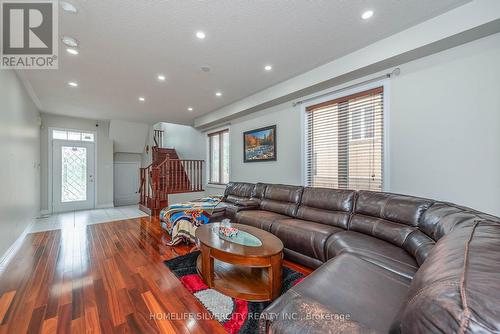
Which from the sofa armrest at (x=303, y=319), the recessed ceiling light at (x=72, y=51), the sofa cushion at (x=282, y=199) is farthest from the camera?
the sofa cushion at (x=282, y=199)

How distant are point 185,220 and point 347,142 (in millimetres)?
2926

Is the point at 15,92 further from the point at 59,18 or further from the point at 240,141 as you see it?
the point at 240,141

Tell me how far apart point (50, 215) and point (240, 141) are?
5.54 meters

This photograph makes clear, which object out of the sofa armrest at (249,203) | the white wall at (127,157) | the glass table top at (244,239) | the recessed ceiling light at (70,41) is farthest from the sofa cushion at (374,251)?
the white wall at (127,157)

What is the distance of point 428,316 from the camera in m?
0.55

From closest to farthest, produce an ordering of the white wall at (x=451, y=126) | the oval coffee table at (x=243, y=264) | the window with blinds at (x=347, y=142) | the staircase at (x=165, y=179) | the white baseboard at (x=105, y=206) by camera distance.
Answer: the oval coffee table at (x=243, y=264), the white wall at (x=451, y=126), the window with blinds at (x=347, y=142), the staircase at (x=165, y=179), the white baseboard at (x=105, y=206)

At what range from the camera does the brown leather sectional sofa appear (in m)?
0.55

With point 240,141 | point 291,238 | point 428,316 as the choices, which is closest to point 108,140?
point 240,141

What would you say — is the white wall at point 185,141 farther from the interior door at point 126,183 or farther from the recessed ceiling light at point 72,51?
the recessed ceiling light at point 72,51

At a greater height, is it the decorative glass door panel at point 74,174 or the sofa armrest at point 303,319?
the decorative glass door panel at point 74,174

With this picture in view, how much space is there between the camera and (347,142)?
122 inches

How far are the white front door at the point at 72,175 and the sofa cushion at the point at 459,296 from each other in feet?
25.7

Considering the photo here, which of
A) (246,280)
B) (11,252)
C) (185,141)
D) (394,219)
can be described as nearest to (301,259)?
(246,280)

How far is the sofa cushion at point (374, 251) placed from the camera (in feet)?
5.19
